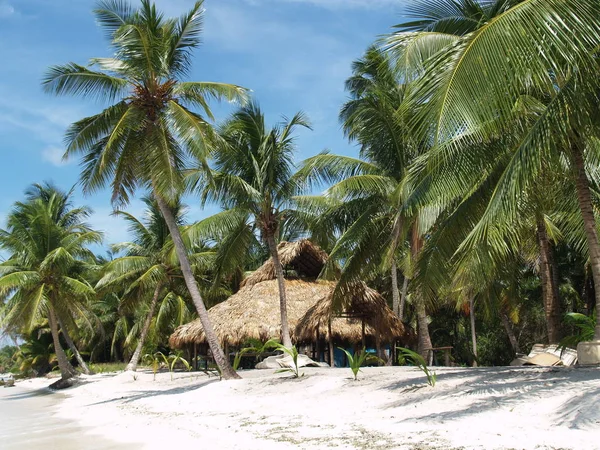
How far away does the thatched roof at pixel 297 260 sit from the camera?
2066 centimetres

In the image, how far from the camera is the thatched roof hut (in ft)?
57.0

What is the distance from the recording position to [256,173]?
14922mm

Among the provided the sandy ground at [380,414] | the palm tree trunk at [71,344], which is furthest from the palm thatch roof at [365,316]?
the palm tree trunk at [71,344]

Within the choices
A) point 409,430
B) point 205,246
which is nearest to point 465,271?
point 409,430

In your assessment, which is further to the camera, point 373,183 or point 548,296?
point 373,183

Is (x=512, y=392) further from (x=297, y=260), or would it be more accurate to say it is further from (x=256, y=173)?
(x=297, y=260)

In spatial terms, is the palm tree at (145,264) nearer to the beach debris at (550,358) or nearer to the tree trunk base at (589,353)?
the beach debris at (550,358)

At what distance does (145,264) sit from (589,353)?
18.7m

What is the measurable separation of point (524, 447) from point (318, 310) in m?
12.5

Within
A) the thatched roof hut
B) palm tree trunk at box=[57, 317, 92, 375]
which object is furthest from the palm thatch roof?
palm tree trunk at box=[57, 317, 92, 375]

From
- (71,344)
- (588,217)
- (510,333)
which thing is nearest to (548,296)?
(588,217)

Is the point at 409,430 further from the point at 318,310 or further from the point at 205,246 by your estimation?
the point at 205,246

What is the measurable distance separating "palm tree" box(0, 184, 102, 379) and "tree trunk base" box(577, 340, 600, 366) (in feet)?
58.1

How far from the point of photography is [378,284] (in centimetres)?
2664
